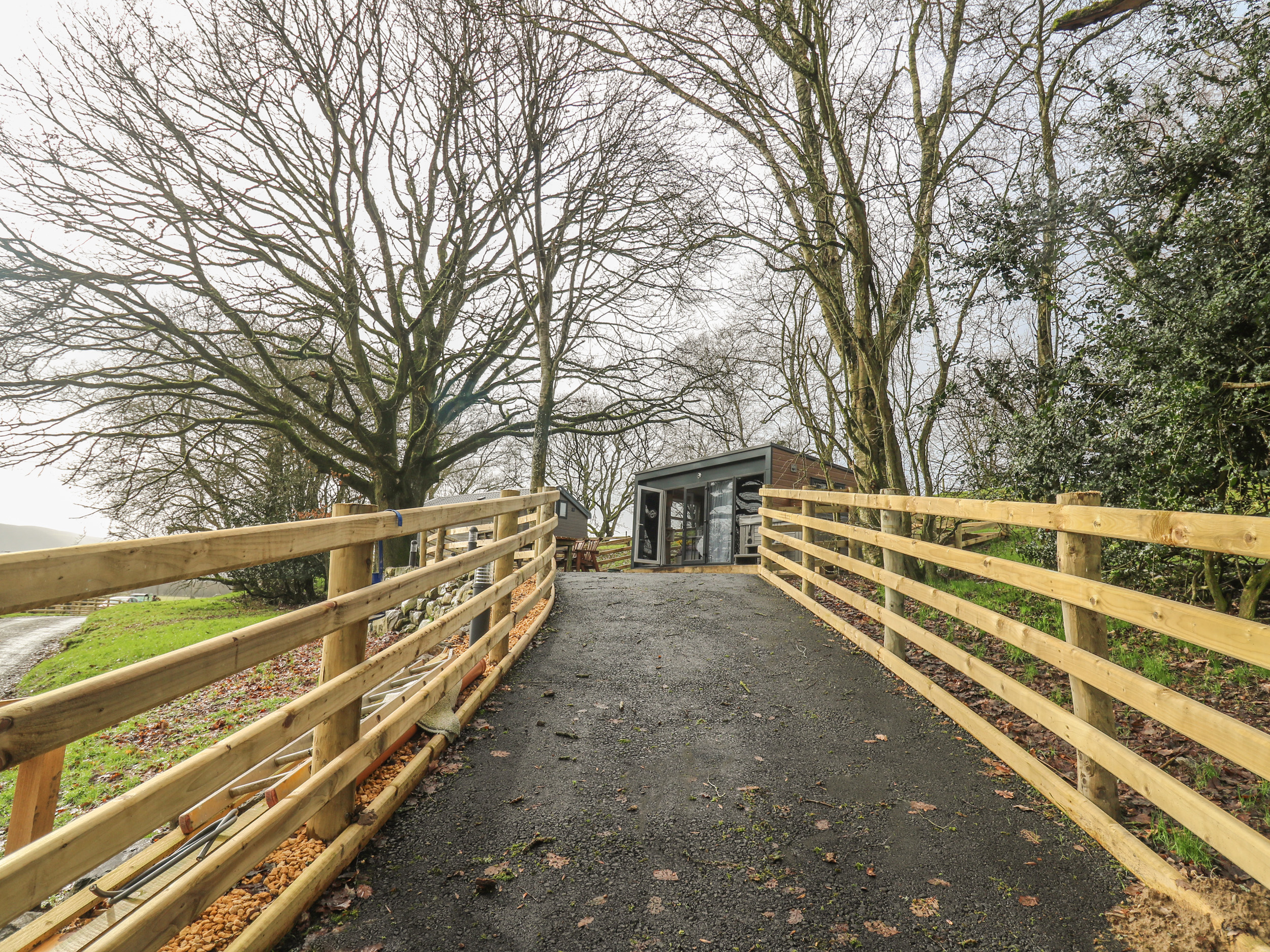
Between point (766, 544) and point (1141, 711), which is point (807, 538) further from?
point (1141, 711)

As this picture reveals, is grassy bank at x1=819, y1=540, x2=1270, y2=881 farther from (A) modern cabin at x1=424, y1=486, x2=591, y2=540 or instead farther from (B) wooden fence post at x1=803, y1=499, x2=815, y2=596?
(A) modern cabin at x1=424, y1=486, x2=591, y2=540

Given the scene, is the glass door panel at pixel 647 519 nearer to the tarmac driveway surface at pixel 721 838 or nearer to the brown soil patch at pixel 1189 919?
the tarmac driveway surface at pixel 721 838

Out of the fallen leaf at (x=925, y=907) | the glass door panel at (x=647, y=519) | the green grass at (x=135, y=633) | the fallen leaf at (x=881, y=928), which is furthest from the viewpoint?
the glass door panel at (x=647, y=519)

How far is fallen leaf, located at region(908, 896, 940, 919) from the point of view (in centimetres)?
243

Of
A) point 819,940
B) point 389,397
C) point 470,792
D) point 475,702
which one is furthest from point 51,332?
point 819,940

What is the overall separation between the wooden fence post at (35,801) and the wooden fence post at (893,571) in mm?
4908

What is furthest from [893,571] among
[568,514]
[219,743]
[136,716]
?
[568,514]

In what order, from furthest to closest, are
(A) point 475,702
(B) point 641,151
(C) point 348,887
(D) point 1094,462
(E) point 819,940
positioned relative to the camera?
1. (B) point 641,151
2. (D) point 1094,462
3. (A) point 475,702
4. (C) point 348,887
5. (E) point 819,940

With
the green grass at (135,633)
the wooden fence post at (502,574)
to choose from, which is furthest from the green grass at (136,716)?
the wooden fence post at (502,574)

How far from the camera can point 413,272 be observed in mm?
13031

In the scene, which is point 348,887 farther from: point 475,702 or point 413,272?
point 413,272

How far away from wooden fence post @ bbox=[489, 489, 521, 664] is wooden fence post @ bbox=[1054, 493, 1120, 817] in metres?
3.55

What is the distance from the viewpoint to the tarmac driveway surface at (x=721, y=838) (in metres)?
2.33

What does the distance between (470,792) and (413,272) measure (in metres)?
11.9
